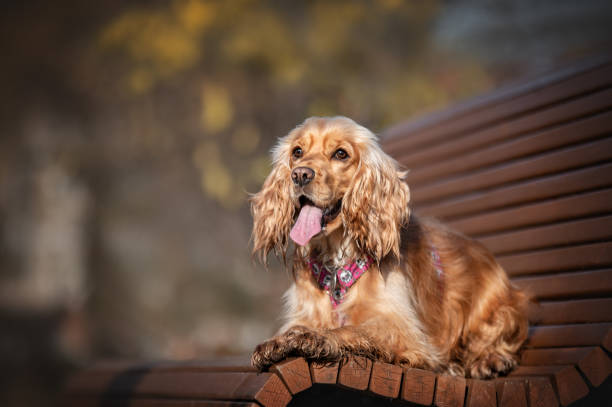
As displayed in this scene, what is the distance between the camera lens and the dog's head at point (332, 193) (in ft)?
9.31

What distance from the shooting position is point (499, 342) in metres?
3.22

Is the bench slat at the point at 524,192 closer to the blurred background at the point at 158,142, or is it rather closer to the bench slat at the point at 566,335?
the bench slat at the point at 566,335

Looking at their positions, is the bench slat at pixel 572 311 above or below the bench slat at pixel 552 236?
below

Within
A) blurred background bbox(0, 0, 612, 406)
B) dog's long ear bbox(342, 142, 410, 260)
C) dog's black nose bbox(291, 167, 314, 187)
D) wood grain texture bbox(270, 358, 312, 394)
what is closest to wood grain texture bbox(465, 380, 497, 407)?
dog's long ear bbox(342, 142, 410, 260)

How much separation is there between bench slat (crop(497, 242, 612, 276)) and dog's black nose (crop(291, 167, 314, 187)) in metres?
1.62

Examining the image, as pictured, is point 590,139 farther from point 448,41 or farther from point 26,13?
point 448,41

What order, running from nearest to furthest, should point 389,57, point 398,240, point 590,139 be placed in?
point 398,240 < point 590,139 < point 389,57

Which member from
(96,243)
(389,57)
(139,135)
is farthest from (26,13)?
(389,57)

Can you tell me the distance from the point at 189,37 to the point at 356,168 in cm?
1004

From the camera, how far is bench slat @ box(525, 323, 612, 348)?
9.64 feet

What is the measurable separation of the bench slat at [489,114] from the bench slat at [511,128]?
6 cm

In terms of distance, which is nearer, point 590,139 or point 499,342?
point 499,342

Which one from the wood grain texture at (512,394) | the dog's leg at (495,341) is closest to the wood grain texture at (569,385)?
the wood grain texture at (512,394)

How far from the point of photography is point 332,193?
9.41 ft
